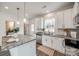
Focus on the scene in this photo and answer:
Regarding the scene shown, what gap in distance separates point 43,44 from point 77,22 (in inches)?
30.1

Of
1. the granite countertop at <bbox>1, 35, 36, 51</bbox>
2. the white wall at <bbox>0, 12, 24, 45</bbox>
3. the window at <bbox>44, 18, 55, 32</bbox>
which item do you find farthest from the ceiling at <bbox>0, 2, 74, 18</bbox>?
the granite countertop at <bbox>1, 35, 36, 51</bbox>

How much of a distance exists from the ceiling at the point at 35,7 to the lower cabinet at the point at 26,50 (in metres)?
0.55

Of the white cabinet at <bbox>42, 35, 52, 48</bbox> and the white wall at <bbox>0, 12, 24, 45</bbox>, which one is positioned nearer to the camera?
the white wall at <bbox>0, 12, 24, 45</bbox>

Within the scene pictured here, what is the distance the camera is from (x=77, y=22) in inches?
67.7

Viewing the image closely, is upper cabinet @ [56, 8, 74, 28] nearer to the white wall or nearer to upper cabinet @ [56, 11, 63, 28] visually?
upper cabinet @ [56, 11, 63, 28]

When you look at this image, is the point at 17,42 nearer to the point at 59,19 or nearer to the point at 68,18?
the point at 59,19

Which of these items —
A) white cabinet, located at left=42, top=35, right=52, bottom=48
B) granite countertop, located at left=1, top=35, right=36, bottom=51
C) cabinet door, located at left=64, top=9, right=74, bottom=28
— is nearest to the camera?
granite countertop, located at left=1, top=35, right=36, bottom=51

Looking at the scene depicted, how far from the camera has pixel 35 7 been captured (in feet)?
5.86

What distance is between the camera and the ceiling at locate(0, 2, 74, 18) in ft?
5.65

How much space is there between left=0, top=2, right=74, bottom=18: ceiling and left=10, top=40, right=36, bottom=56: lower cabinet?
1.79ft


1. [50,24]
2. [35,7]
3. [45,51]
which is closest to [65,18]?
[50,24]

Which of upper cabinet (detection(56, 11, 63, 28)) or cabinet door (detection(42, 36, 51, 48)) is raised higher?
upper cabinet (detection(56, 11, 63, 28))

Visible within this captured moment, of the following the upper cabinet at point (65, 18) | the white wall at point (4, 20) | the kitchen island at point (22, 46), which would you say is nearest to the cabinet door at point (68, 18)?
the upper cabinet at point (65, 18)

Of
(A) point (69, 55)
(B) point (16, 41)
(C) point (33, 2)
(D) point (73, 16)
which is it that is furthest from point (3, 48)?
(D) point (73, 16)
